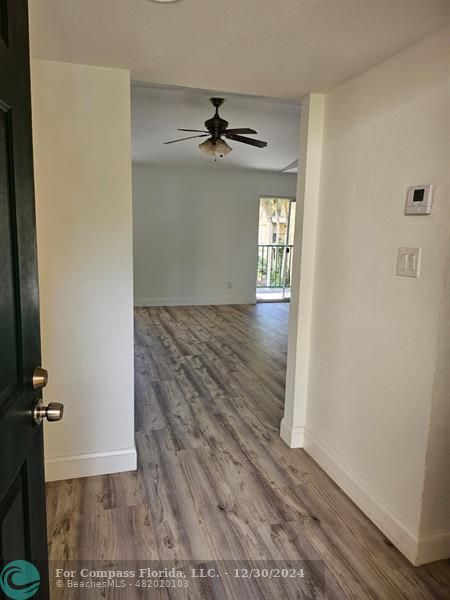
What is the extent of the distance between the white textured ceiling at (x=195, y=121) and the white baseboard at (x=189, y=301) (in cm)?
231

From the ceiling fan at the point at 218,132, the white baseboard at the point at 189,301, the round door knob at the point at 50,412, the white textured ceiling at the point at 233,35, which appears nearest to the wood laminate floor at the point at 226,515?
the round door knob at the point at 50,412

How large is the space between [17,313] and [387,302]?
1.49 m

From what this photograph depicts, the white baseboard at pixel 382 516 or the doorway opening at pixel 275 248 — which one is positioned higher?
the doorway opening at pixel 275 248

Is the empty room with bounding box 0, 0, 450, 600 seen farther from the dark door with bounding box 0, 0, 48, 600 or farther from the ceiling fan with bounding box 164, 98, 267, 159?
the ceiling fan with bounding box 164, 98, 267, 159

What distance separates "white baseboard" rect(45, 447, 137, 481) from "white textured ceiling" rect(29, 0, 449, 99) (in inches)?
77.4

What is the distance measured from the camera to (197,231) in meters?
7.07

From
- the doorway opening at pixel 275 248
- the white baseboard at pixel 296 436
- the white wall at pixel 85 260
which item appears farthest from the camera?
the doorway opening at pixel 275 248

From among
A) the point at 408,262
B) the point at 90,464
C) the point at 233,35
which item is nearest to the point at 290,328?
the point at 408,262

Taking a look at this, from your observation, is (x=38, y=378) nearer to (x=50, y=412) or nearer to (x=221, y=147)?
(x=50, y=412)

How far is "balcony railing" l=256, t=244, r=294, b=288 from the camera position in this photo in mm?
8180

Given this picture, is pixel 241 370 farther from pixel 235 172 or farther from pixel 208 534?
pixel 235 172

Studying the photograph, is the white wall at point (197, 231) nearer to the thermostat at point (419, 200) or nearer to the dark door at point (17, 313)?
the thermostat at point (419, 200)

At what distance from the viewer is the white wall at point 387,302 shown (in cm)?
156

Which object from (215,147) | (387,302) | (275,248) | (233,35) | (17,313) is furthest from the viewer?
(275,248)
